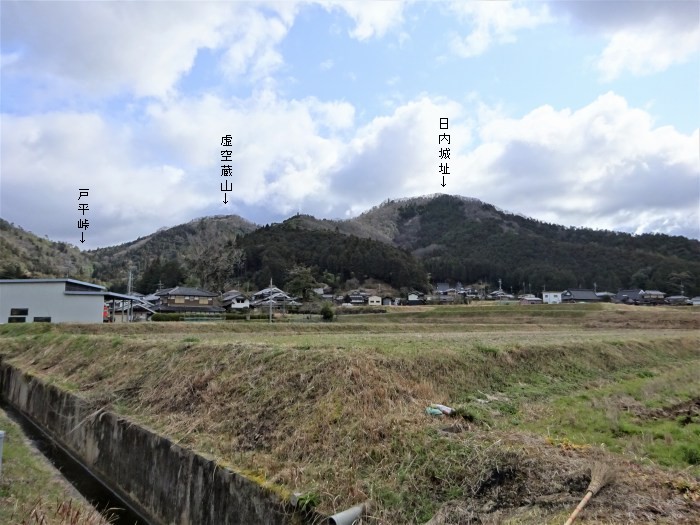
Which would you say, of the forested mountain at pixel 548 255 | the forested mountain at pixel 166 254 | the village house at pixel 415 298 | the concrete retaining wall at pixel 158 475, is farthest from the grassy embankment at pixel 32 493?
the forested mountain at pixel 548 255

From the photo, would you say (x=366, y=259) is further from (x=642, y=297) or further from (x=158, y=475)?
(x=158, y=475)

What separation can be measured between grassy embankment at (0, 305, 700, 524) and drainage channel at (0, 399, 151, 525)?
64.8 inches

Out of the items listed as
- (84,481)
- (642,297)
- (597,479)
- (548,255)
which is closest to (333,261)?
(642,297)

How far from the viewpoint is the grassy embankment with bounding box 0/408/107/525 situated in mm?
5457

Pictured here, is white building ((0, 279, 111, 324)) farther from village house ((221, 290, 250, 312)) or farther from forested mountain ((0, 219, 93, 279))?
village house ((221, 290, 250, 312))

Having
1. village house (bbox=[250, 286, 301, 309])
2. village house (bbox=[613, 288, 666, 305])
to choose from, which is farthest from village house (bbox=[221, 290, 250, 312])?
village house (bbox=[613, 288, 666, 305])

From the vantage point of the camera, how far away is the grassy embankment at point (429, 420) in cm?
533

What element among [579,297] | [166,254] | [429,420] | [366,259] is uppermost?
[166,254]

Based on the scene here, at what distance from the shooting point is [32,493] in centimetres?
777

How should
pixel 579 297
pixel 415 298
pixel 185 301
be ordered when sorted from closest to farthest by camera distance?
pixel 185 301 → pixel 579 297 → pixel 415 298

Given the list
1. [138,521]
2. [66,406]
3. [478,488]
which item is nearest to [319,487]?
[478,488]

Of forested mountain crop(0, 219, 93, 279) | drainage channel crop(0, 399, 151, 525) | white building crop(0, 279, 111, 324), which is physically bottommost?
drainage channel crop(0, 399, 151, 525)

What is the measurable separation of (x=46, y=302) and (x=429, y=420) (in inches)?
1477

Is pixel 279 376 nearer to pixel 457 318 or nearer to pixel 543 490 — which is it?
pixel 543 490
